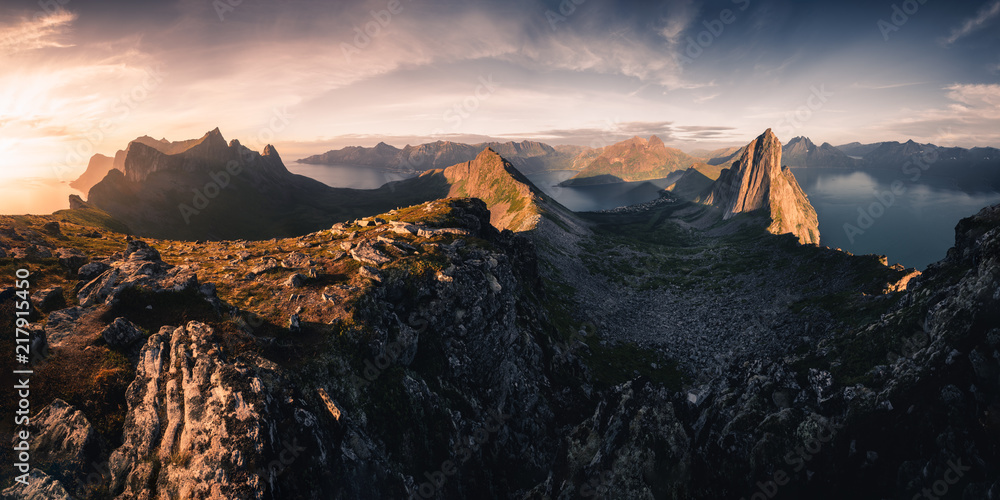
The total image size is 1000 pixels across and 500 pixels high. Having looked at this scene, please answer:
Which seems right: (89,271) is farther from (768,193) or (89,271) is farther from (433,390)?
(768,193)

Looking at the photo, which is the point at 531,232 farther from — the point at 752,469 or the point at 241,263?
the point at 752,469

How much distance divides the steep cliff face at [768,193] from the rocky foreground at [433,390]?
126m

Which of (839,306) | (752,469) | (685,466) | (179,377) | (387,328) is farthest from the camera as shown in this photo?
(839,306)

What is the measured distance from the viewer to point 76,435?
15258 mm

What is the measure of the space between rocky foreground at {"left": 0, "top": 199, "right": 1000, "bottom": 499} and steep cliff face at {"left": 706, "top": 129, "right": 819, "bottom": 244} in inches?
4945

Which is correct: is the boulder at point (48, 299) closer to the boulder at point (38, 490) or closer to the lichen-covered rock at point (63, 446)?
the lichen-covered rock at point (63, 446)

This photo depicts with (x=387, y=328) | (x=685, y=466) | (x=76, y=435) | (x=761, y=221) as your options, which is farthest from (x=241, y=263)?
(x=761, y=221)

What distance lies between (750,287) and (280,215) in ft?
756

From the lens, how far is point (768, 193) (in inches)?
5915

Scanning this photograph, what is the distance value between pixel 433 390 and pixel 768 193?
181 m

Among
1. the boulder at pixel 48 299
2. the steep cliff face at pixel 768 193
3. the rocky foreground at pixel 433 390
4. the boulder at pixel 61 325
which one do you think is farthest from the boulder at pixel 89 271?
the steep cliff face at pixel 768 193

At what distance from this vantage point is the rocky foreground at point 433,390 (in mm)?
17031

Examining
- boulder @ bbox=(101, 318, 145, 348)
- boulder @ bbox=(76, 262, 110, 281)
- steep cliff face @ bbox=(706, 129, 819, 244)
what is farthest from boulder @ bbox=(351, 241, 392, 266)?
steep cliff face @ bbox=(706, 129, 819, 244)

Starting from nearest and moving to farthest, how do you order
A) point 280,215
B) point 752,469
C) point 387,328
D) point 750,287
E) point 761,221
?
1. point 752,469
2. point 387,328
3. point 750,287
4. point 761,221
5. point 280,215
